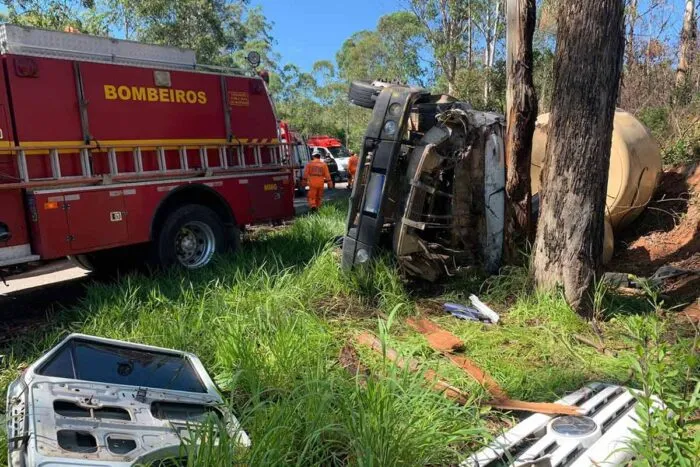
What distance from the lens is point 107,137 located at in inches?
221

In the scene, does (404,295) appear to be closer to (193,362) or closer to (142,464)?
(193,362)

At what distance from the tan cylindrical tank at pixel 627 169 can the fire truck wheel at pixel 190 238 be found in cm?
373

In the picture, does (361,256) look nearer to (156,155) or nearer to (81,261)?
(156,155)

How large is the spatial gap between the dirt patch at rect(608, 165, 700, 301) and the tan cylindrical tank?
0.77 ft

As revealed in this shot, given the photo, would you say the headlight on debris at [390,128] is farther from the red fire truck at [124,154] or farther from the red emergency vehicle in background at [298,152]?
the red emergency vehicle in background at [298,152]

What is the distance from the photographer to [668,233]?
6367 mm

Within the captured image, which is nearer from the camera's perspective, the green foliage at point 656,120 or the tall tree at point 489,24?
the green foliage at point 656,120

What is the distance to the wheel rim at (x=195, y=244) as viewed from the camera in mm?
6371

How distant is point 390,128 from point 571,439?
2.87 metres

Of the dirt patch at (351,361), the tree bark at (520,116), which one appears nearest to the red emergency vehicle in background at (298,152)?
the tree bark at (520,116)

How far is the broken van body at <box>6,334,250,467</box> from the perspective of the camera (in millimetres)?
2053

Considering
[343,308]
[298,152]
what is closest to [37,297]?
[343,308]

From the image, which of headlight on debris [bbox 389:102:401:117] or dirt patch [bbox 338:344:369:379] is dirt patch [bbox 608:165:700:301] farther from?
dirt patch [bbox 338:344:369:379]

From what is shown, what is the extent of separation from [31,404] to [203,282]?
120 inches
